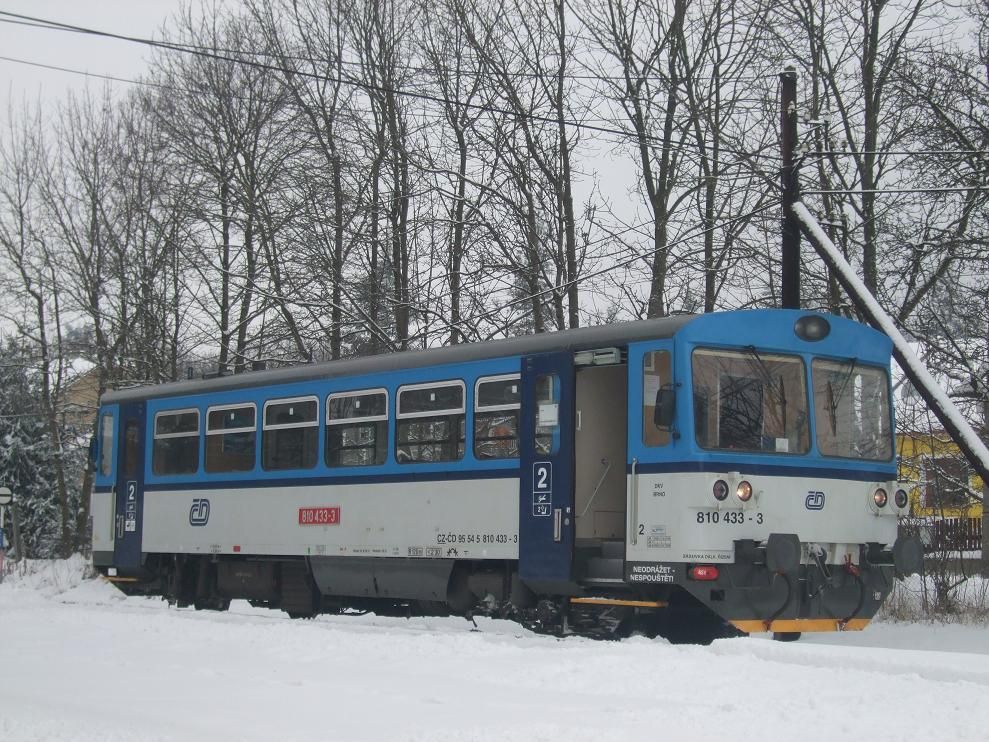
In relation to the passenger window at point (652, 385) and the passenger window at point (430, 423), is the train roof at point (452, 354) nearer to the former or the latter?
the passenger window at point (652, 385)

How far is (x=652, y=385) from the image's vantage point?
1298 cm

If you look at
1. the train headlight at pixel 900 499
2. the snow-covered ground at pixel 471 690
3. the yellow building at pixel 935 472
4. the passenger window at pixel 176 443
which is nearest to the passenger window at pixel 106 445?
the passenger window at pixel 176 443

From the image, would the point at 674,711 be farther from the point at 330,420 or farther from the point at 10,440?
the point at 10,440

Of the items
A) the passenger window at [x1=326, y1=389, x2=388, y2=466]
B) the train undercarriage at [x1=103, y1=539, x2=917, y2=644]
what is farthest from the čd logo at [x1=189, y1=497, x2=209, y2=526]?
the passenger window at [x1=326, y1=389, x2=388, y2=466]

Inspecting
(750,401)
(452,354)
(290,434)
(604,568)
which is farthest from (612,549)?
(290,434)

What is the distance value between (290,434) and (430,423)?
9.08 ft

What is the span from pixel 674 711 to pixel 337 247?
2109 centimetres

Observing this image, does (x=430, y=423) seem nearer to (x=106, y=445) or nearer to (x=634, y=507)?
(x=634, y=507)

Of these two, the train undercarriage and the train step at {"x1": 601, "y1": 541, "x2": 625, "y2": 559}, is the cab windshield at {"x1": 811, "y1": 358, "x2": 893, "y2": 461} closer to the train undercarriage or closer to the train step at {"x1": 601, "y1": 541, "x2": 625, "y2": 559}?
the train undercarriage

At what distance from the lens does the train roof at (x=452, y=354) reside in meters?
13.1

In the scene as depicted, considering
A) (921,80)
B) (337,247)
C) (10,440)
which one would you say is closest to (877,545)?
(921,80)

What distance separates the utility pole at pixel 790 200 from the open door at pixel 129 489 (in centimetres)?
935

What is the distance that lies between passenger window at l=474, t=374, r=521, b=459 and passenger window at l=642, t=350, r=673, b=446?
1.66 metres

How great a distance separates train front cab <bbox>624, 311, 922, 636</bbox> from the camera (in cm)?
1254
